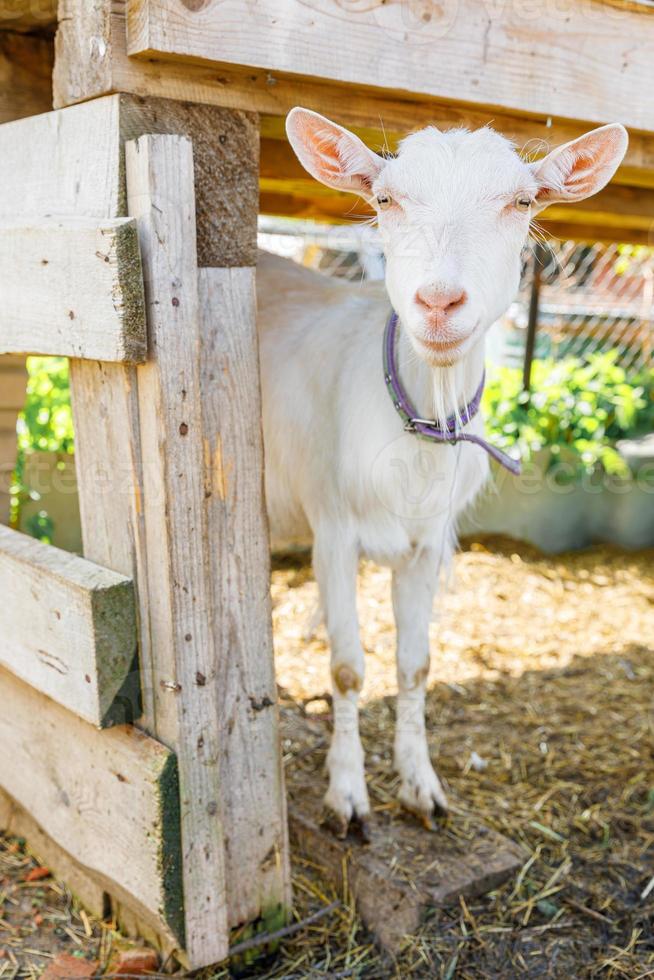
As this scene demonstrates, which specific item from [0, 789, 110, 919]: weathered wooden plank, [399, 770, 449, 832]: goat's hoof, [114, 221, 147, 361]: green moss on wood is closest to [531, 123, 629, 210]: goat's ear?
[114, 221, 147, 361]: green moss on wood

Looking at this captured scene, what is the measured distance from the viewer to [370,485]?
273 centimetres

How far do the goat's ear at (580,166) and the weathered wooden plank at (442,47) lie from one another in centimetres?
20

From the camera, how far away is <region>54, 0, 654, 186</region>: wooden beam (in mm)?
1850

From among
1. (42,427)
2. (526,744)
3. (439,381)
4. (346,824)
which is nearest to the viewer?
(439,381)

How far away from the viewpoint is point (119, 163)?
1871mm

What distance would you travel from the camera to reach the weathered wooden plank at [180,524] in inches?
73.2

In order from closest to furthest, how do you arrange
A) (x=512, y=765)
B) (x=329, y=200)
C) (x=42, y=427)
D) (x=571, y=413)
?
(x=512, y=765), (x=329, y=200), (x=42, y=427), (x=571, y=413)

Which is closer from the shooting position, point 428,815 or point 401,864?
point 401,864

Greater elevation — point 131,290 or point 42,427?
point 131,290

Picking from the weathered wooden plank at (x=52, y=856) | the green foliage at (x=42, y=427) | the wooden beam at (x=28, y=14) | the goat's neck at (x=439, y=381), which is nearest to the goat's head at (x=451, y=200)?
the goat's neck at (x=439, y=381)

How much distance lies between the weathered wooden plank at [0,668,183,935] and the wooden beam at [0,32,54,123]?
1610mm

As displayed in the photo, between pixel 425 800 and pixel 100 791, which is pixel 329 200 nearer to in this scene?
pixel 425 800

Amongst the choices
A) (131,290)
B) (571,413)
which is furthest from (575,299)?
(131,290)

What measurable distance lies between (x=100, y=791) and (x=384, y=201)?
1.56m
